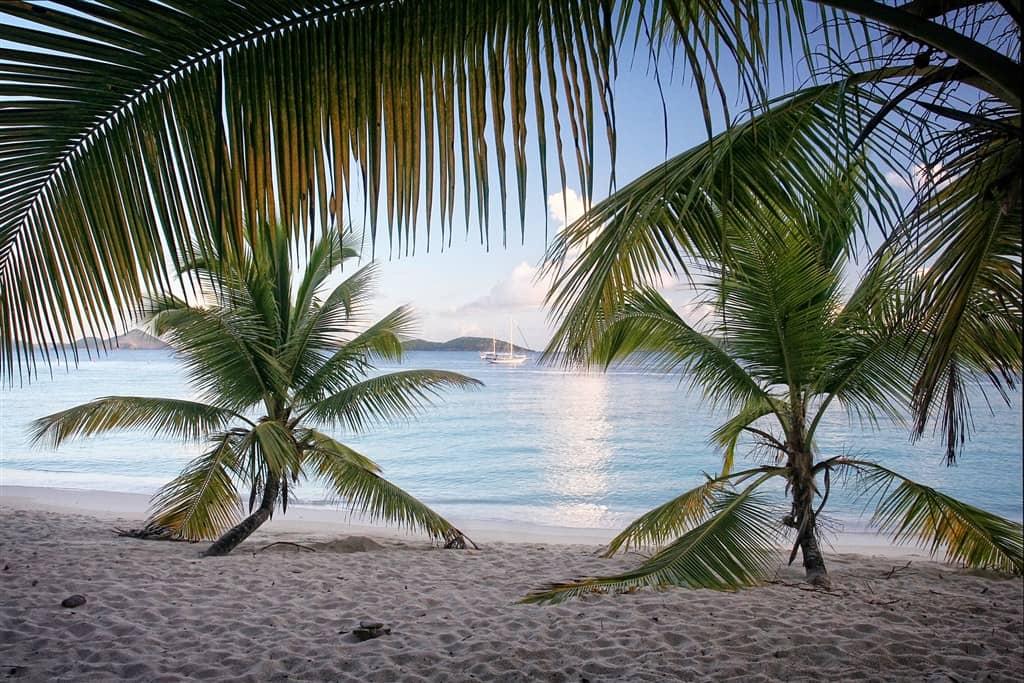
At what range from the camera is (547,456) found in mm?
22203

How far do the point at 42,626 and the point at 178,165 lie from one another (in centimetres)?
407

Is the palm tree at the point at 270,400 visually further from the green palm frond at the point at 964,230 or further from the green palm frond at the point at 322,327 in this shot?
the green palm frond at the point at 964,230

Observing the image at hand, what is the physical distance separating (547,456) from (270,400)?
51.8ft

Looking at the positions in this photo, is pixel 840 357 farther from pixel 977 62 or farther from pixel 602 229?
pixel 977 62

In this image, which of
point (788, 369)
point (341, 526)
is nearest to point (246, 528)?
point (341, 526)

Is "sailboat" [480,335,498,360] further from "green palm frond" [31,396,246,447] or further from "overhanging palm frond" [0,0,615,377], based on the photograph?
"overhanging palm frond" [0,0,615,377]

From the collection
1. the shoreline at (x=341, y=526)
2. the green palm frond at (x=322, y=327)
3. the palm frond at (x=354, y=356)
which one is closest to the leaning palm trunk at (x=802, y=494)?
the shoreline at (x=341, y=526)

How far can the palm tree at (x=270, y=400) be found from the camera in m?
6.45

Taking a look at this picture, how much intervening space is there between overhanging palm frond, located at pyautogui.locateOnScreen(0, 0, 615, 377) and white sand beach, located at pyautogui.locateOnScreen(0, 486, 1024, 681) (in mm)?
2904

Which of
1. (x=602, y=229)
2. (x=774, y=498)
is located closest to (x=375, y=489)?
(x=602, y=229)

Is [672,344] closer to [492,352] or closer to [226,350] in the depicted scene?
[226,350]

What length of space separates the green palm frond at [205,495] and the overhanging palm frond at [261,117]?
5415 mm

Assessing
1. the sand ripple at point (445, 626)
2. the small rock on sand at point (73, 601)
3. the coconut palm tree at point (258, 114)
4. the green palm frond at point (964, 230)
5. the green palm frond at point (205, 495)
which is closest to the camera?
the coconut palm tree at point (258, 114)

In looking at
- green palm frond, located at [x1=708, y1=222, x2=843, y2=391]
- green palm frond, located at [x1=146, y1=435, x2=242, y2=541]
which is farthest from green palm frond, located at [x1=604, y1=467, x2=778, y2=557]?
green palm frond, located at [x1=146, y1=435, x2=242, y2=541]
